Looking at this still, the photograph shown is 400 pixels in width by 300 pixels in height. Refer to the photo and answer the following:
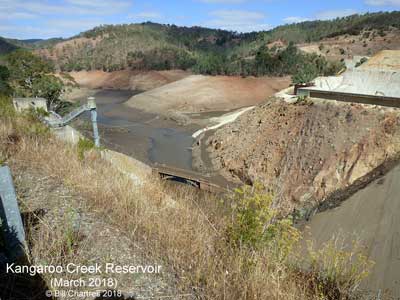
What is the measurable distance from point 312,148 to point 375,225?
20.1 feet

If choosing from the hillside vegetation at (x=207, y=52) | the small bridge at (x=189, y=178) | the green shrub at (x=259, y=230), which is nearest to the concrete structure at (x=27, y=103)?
the small bridge at (x=189, y=178)

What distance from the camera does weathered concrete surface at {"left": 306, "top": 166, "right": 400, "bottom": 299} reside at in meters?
8.19

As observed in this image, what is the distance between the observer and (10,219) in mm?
2895

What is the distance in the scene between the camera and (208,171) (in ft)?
63.0

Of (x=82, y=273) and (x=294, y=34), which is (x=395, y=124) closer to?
(x=82, y=273)

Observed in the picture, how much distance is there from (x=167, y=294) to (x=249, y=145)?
A: 16.9 meters

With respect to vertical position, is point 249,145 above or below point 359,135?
below

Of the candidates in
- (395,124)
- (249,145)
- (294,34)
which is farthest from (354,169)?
(294,34)

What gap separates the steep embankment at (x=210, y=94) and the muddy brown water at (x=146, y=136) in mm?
A: 2869

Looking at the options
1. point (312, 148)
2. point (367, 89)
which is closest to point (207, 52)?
point (367, 89)

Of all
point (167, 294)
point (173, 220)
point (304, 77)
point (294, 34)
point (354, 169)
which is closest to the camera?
point (167, 294)

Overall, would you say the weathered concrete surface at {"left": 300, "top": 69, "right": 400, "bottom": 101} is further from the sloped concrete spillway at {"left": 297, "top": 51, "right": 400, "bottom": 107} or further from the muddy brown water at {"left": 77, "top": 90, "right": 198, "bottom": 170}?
the muddy brown water at {"left": 77, "top": 90, "right": 198, "bottom": 170}

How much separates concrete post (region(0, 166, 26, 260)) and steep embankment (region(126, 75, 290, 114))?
112ft

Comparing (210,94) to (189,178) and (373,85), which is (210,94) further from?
(189,178)
